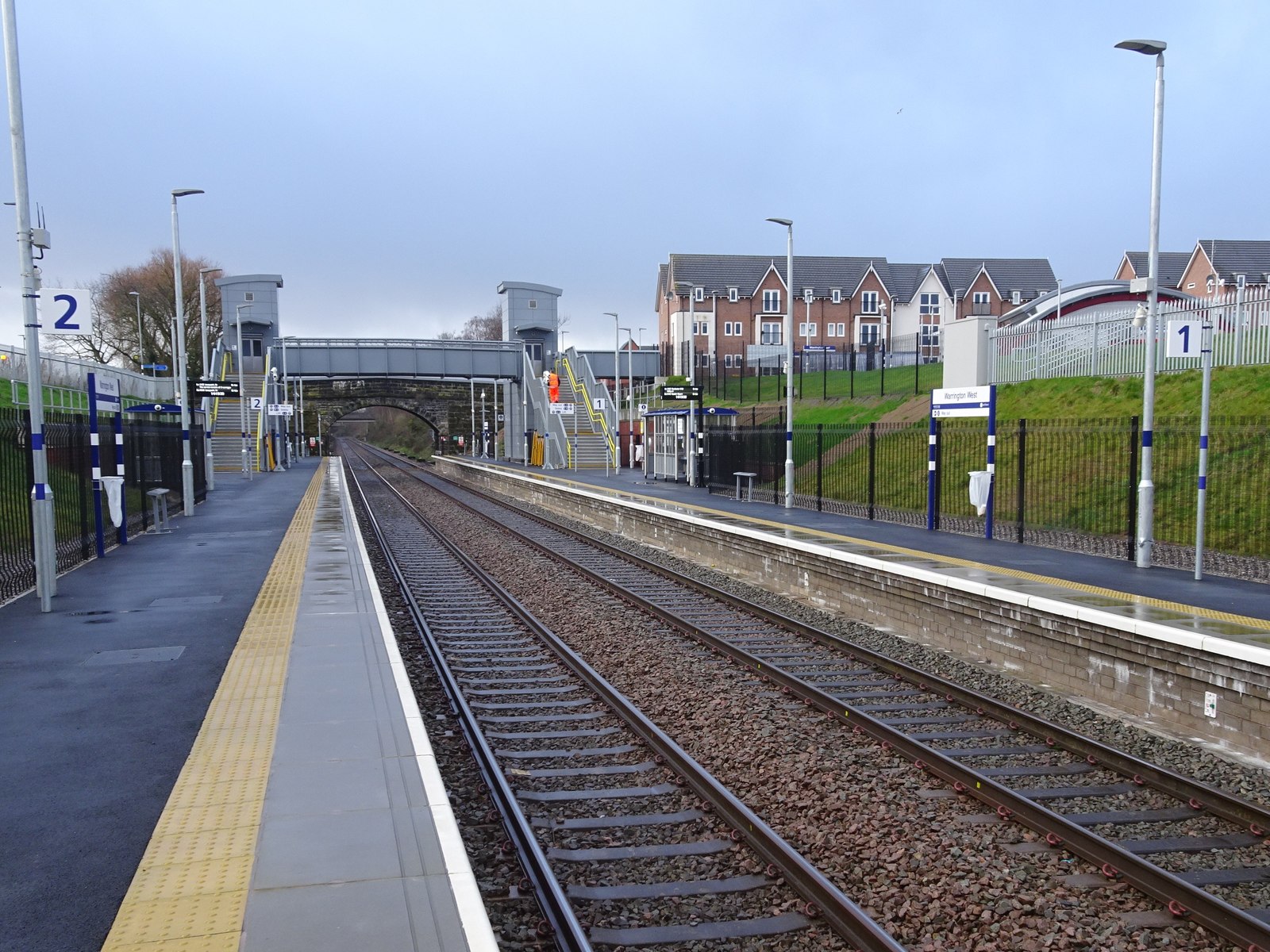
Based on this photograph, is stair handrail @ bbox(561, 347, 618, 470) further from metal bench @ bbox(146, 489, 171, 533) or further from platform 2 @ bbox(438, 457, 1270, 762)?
platform 2 @ bbox(438, 457, 1270, 762)

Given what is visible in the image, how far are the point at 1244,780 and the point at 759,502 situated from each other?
18.2m

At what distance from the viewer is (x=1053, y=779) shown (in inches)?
257

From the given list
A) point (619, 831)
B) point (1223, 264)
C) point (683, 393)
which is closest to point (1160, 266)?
point (1223, 264)

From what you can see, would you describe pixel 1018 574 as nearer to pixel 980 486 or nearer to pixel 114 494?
pixel 980 486

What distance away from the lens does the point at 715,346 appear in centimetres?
7512

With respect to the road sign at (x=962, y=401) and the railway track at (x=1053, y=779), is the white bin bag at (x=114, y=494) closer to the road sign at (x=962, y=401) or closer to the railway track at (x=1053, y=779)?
the railway track at (x=1053, y=779)

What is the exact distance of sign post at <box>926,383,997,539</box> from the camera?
607 inches

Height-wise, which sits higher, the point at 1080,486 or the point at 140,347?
the point at 140,347

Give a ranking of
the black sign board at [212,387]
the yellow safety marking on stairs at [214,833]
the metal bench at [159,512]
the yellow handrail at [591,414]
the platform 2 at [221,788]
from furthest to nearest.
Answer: the yellow handrail at [591,414] → the black sign board at [212,387] → the metal bench at [159,512] → the platform 2 at [221,788] → the yellow safety marking on stairs at [214,833]

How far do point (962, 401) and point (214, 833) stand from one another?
1402 cm

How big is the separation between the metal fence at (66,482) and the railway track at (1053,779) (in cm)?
853

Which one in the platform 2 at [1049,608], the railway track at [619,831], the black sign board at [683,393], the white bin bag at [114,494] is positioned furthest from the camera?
the black sign board at [683,393]

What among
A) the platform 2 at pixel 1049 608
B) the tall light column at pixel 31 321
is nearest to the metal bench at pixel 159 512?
the tall light column at pixel 31 321

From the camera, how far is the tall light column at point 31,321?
10.4 meters
